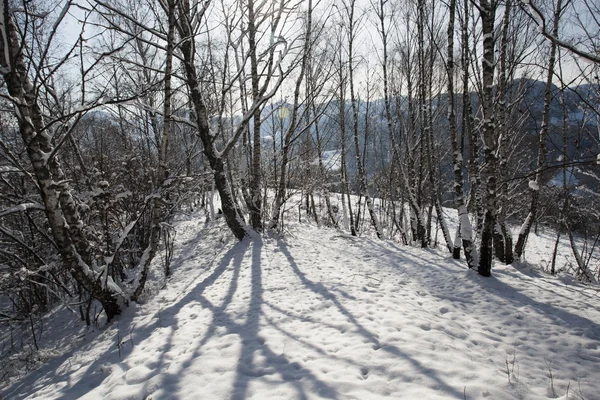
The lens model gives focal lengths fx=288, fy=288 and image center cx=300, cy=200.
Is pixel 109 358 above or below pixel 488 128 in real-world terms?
below

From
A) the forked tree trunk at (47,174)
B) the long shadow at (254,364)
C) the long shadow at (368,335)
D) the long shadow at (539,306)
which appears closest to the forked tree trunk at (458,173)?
the long shadow at (539,306)

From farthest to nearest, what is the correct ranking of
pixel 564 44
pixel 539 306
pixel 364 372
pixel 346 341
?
pixel 539 306 → pixel 346 341 → pixel 364 372 → pixel 564 44

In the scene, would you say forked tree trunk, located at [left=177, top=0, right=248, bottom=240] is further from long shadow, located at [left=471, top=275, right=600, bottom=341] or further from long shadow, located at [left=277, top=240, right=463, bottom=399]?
long shadow, located at [left=471, top=275, right=600, bottom=341]

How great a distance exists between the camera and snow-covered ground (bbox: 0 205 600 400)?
7.62ft

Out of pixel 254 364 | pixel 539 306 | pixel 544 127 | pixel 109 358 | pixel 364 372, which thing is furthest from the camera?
pixel 544 127

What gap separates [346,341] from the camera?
2.96 m

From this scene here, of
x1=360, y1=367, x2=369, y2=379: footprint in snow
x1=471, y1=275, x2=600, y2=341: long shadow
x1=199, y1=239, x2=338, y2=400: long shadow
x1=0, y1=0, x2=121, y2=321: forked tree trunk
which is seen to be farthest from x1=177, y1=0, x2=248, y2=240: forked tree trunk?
x1=471, y1=275, x2=600, y2=341: long shadow

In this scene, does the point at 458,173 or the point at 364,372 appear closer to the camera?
the point at 364,372

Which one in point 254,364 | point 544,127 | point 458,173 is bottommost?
point 254,364

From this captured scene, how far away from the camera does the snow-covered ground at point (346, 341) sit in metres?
2.32

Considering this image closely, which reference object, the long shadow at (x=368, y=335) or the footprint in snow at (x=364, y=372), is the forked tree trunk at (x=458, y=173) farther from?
the footprint in snow at (x=364, y=372)

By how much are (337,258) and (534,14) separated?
5119 mm

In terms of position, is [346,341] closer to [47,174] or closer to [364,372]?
[364,372]

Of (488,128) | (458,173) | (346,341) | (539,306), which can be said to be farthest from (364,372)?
(458,173)
